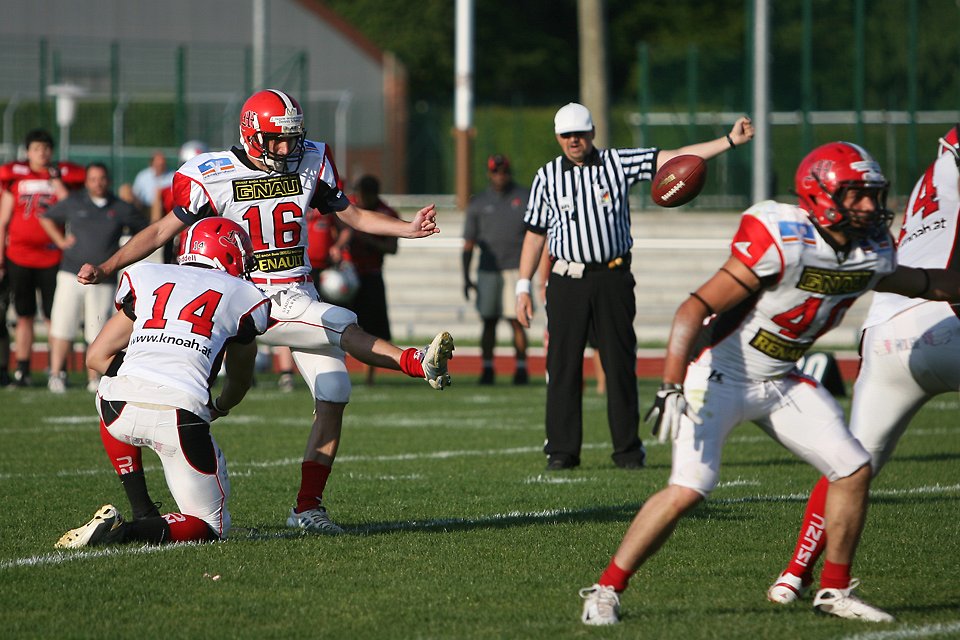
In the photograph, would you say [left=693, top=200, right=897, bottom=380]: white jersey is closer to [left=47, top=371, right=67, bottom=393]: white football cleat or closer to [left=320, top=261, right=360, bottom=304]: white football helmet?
[left=320, top=261, right=360, bottom=304]: white football helmet

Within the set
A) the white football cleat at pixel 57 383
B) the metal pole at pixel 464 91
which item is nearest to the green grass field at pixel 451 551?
the white football cleat at pixel 57 383

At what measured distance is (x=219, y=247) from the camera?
19.0ft

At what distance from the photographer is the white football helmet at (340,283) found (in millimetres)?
12664

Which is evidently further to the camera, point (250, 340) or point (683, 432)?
point (250, 340)

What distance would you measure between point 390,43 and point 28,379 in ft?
104

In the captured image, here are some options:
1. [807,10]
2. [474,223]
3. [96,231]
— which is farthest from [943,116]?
[96,231]

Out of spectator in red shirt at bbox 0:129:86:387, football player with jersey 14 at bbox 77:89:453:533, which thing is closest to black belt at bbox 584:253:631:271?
football player with jersey 14 at bbox 77:89:453:533

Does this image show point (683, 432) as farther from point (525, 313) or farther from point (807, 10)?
point (807, 10)

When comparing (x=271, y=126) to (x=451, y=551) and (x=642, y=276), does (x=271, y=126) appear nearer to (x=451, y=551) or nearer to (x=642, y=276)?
(x=451, y=551)

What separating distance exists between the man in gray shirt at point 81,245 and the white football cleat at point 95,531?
22.3ft

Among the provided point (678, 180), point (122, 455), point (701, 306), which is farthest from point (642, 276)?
point (701, 306)

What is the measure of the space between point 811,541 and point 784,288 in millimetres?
917

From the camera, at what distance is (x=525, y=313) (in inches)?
327

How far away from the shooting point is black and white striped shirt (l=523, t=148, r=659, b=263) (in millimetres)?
8164
